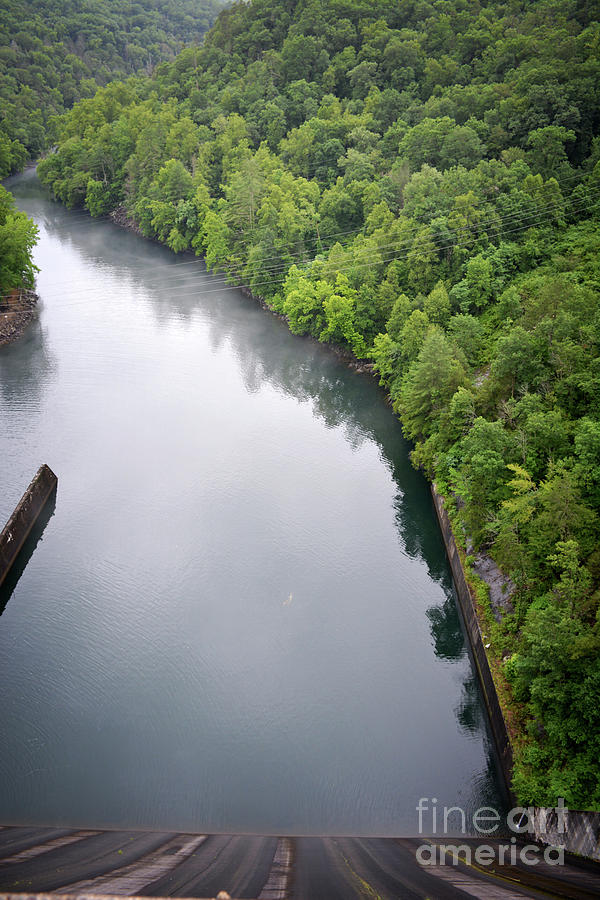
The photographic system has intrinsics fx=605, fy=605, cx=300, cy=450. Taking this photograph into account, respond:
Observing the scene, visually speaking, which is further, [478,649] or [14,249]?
[14,249]

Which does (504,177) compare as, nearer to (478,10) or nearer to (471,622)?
(471,622)

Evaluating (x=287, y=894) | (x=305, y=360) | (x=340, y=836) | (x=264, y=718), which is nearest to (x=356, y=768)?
(x=340, y=836)

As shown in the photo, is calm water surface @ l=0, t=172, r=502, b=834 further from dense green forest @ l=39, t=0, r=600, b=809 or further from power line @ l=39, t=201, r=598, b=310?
power line @ l=39, t=201, r=598, b=310

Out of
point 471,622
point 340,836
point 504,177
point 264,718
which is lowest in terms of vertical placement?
point 340,836

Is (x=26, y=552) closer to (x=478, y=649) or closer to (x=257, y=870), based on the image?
(x=257, y=870)

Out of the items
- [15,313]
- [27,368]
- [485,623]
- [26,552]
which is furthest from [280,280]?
[485,623]

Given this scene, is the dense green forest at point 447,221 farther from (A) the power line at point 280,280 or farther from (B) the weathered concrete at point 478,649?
(B) the weathered concrete at point 478,649

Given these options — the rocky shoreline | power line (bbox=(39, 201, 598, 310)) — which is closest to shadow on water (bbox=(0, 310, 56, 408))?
the rocky shoreline
